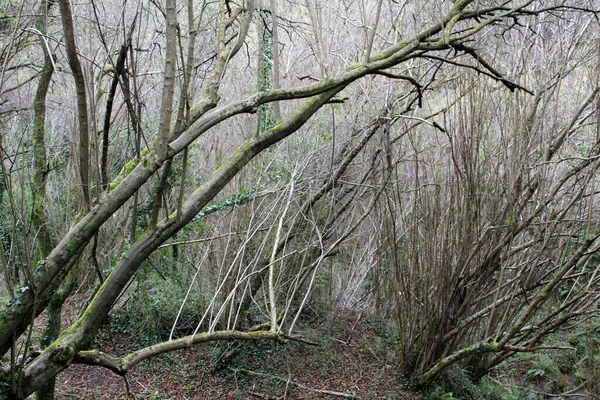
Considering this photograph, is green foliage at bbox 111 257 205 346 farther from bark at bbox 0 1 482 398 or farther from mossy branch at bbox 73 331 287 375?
bark at bbox 0 1 482 398

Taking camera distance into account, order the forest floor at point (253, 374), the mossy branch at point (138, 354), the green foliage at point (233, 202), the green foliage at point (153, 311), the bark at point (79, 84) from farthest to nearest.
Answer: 1. the green foliage at point (153, 311)
2. the green foliage at point (233, 202)
3. the forest floor at point (253, 374)
4. the mossy branch at point (138, 354)
5. the bark at point (79, 84)

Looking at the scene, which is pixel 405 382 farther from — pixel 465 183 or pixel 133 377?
pixel 133 377

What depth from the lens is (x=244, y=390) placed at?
5270mm

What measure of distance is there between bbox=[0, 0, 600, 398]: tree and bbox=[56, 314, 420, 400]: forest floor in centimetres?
44

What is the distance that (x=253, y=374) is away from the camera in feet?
18.0

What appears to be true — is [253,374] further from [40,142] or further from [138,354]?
[40,142]

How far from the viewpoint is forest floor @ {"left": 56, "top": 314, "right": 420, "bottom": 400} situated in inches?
202

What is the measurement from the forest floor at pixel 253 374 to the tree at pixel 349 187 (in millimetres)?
438

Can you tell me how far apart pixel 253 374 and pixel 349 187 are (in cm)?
262

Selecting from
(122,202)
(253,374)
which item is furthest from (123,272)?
(253,374)

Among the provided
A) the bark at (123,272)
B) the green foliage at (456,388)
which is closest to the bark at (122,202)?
the bark at (123,272)

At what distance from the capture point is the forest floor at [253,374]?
16.8 ft

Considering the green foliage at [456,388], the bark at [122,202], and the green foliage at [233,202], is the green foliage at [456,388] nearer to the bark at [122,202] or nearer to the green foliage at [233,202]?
the green foliage at [233,202]

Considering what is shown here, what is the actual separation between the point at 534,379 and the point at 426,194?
16.2ft
